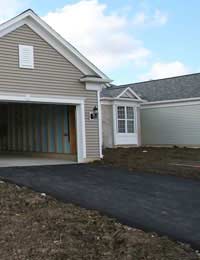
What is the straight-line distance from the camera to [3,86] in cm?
1170

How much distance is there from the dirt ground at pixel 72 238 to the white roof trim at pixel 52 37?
760cm

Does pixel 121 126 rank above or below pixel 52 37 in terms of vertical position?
A: below

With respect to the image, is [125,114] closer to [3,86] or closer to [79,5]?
[79,5]

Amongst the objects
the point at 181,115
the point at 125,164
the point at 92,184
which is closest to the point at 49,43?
the point at 125,164

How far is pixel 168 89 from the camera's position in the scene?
79.0 ft

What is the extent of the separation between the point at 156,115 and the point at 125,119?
2744 millimetres

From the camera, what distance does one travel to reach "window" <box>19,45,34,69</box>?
12.2 metres

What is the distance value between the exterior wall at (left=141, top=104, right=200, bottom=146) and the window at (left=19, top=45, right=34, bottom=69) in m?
12.1

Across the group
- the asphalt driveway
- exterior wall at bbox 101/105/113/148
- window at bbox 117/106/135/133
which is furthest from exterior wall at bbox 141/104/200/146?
the asphalt driveway

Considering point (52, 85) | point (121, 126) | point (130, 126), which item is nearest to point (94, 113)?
point (52, 85)

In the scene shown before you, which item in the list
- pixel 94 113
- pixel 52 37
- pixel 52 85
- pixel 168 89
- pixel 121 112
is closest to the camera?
pixel 52 85

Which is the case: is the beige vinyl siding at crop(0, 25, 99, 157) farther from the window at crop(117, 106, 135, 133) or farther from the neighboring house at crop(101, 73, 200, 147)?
the window at crop(117, 106, 135, 133)

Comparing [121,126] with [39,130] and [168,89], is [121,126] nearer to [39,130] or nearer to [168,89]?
[168,89]

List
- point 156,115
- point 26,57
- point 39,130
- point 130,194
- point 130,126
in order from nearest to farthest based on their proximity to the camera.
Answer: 1. point 130,194
2. point 26,57
3. point 39,130
4. point 130,126
5. point 156,115
